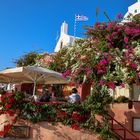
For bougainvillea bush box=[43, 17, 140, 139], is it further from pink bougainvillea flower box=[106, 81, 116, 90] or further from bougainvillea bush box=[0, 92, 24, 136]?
bougainvillea bush box=[0, 92, 24, 136]

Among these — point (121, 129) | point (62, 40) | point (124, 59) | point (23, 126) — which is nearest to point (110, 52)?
point (124, 59)

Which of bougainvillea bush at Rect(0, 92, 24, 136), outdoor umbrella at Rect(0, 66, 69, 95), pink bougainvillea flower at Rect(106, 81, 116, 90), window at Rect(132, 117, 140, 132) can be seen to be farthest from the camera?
outdoor umbrella at Rect(0, 66, 69, 95)

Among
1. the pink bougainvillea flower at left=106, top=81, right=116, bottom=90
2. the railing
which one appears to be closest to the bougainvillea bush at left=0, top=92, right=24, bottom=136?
the pink bougainvillea flower at left=106, top=81, right=116, bottom=90

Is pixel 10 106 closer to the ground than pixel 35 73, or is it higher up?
closer to the ground

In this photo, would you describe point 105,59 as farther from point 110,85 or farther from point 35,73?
point 35,73

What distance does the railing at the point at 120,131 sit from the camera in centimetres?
1425

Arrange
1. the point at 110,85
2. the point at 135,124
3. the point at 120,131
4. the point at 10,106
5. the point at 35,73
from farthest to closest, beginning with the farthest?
the point at 35,73
the point at 135,124
the point at 120,131
the point at 110,85
the point at 10,106

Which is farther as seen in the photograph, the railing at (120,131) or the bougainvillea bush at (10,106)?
the railing at (120,131)

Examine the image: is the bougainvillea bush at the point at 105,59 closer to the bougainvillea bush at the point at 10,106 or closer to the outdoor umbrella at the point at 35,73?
the outdoor umbrella at the point at 35,73

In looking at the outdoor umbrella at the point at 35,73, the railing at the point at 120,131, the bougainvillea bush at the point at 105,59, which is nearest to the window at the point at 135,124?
the railing at the point at 120,131

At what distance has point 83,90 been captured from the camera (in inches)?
853

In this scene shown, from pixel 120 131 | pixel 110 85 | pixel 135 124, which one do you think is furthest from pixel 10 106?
pixel 135 124

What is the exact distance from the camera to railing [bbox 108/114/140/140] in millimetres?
14255

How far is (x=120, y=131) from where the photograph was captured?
14789 mm
